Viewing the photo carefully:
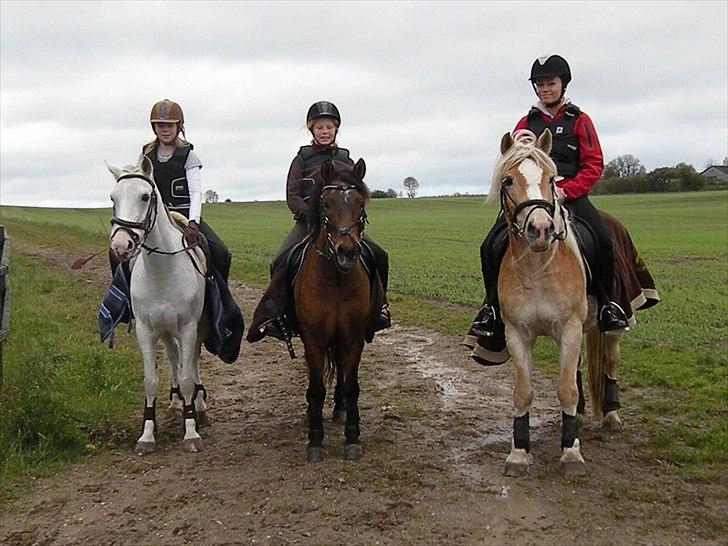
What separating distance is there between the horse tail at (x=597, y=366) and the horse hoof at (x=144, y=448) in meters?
3.94

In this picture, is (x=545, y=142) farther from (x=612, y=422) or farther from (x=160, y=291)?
(x=160, y=291)

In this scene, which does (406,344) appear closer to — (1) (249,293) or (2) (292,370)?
(2) (292,370)

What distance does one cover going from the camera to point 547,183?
5160 millimetres

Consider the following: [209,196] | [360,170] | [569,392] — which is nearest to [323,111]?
[360,170]

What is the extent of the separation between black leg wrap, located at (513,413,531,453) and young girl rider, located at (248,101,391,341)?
5.48 ft

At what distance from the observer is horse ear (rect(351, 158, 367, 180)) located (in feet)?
18.6

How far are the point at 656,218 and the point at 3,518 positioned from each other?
56447mm

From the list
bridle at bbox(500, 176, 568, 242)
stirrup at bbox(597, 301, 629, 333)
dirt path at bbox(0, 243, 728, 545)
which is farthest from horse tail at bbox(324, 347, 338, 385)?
stirrup at bbox(597, 301, 629, 333)

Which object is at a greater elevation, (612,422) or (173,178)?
(173,178)

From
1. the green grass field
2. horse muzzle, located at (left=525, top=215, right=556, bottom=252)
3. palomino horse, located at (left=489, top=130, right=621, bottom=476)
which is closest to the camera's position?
horse muzzle, located at (left=525, top=215, right=556, bottom=252)

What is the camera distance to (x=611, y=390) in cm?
662

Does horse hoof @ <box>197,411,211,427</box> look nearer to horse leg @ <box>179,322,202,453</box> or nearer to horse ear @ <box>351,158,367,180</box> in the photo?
horse leg @ <box>179,322,202,453</box>

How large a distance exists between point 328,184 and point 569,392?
2.42 meters

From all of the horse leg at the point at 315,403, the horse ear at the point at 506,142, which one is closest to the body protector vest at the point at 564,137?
the horse ear at the point at 506,142
